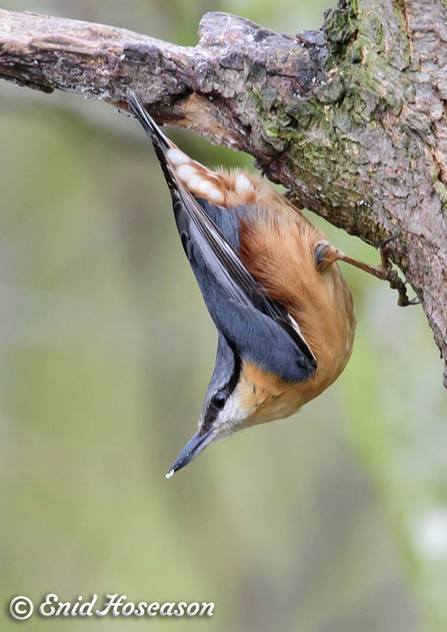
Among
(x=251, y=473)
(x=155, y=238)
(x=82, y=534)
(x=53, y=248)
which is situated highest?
(x=155, y=238)

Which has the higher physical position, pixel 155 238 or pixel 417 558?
pixel 155 238

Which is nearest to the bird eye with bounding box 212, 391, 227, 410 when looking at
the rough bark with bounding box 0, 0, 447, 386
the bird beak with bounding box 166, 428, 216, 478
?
the bird beak with bounding box 166, 428, 216, 478

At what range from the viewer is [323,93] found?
229 cm

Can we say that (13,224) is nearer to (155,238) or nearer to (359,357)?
(155,238)

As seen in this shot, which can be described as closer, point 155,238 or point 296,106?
point 296,106

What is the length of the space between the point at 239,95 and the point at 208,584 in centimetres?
335

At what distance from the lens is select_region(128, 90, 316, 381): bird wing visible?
2.86 m

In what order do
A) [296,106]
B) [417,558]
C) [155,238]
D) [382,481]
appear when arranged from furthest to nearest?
[155,238] < [382,481] < [417,558] < [296,106]

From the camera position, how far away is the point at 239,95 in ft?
8.05

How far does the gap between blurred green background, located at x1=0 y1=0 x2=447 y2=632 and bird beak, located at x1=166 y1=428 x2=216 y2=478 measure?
2.61 feet

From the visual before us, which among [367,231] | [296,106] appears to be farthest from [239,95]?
[367,231]

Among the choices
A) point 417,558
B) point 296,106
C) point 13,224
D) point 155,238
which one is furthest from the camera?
point 13,224

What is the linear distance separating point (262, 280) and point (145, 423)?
2.16 metres

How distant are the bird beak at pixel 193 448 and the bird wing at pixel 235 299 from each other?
1.53 feet
